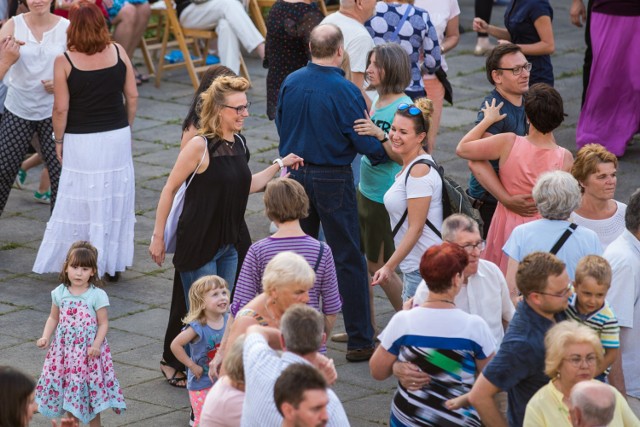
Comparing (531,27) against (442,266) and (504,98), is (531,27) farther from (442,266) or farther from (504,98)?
(442,266)

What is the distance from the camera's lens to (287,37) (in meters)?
8.96

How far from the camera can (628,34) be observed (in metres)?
10.4

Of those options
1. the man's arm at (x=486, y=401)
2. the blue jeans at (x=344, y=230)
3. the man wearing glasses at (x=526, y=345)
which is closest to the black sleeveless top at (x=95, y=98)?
the blue jeans at (x=344, y=230)

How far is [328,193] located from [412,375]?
2361 mm

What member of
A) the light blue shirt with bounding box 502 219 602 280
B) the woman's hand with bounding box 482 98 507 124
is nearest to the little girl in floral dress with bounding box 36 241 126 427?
the light blue shirt with bounding box 502 219 602 280

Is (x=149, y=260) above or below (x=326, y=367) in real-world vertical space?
below

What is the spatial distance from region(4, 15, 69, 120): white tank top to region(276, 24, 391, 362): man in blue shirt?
2.22m

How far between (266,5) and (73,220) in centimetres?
602

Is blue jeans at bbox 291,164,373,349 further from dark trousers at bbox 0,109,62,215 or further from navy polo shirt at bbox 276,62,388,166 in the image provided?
dark trousers at bbox 0,109,62,215

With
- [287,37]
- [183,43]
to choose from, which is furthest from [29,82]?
[183,43]

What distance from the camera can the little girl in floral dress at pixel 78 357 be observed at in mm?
6387

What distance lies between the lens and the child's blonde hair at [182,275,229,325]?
6.23 metres

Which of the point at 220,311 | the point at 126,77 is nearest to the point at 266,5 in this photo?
the point at 126,77

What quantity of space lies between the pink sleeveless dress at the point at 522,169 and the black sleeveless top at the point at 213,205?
1.43m
